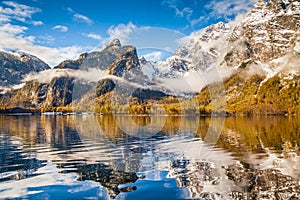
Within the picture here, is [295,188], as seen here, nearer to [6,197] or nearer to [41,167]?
[6,197]

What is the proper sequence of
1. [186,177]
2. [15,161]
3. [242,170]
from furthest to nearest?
[15,161] → [242,170] → [186,177]

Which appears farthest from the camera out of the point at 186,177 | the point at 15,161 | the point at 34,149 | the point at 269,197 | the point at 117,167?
the point at 34,149

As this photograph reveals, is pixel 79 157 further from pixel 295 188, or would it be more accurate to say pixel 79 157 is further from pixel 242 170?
pixel 295 188

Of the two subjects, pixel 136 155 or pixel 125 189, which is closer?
pixel 125 189

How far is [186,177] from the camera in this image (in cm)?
2689

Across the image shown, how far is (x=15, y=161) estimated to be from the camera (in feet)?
117

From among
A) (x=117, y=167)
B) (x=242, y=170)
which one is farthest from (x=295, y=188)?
(x=117, y=167)

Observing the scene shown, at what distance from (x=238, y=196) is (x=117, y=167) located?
13.6 metres

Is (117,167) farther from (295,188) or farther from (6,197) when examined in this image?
(295,188)

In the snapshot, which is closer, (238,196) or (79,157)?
(238,196)

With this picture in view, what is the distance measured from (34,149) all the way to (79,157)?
40.3 ft

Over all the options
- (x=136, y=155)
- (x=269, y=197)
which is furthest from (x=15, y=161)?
(x=269, y=197)

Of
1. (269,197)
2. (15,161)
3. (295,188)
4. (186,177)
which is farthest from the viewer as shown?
(15,161)

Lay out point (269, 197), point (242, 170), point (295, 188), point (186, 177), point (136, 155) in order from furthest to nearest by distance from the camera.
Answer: point (136, 155) < point (242, 170) < point (186, 177) < point (295, 188) < point (269, 197)
